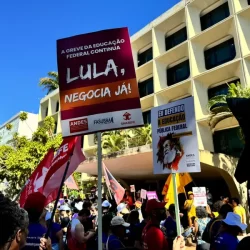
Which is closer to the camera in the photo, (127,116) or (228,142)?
(127,116)

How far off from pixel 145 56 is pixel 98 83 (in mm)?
21179

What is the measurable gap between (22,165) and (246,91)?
13383mm

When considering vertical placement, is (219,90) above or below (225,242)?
above

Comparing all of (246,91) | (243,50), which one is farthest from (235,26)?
(246,91)

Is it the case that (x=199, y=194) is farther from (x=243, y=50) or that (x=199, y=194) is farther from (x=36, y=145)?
(x=36, y=145)

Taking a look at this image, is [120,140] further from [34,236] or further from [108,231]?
[34,236]

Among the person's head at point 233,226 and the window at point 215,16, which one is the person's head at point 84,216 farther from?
the window at point 215,16

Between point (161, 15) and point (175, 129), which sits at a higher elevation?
point (161, 15)

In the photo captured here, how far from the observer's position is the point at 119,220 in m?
3.89

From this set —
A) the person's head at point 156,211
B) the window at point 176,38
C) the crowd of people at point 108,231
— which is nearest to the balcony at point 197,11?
the window at point 176,38

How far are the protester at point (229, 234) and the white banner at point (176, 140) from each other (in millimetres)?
683

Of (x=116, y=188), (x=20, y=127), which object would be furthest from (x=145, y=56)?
(x=20, y=127)

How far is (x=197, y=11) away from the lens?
65.1 ft

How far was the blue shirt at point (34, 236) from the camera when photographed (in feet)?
9.78
